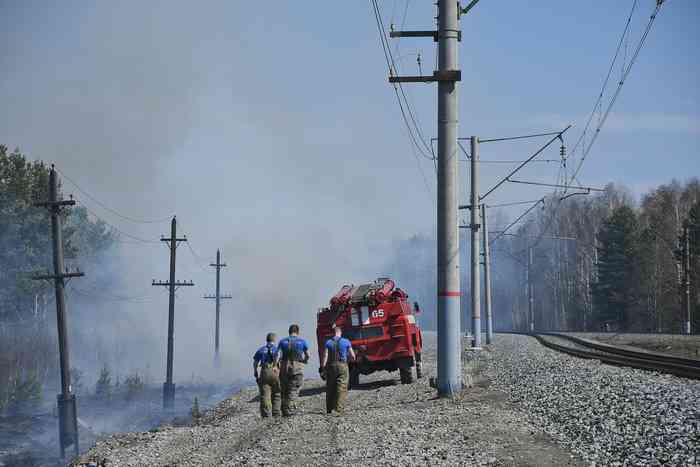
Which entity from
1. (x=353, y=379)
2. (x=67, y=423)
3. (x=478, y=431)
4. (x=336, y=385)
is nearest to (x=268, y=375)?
(x=336, y=385)

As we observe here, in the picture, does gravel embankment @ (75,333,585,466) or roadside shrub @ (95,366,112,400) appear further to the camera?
roadside shrub @ (95,366,112,400)

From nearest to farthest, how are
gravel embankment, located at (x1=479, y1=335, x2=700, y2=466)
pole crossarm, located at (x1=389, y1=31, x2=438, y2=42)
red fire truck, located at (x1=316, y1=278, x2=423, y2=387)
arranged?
gravel embankment, located at (x1=479, y1=335, x2=700, y2=466) < pole crossarm, located at (x1=389, y1=31, x2=438, y2=42) < red fire truck, located at (x1=316, y1=278, x2=423, y2=387)

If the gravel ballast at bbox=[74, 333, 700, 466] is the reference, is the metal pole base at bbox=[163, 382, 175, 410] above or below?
below

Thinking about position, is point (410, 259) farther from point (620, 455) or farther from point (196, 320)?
point (620, 455)

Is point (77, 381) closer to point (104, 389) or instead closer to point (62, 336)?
point (104, 389)

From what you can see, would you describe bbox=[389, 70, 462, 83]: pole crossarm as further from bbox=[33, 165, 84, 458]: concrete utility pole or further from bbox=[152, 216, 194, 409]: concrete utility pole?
bbox=[152, 216, 194, 409]: concrete utility pole

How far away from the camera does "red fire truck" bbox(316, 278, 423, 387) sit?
2402 cm

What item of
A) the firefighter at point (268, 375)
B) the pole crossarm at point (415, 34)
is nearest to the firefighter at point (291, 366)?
the firefighter at point (268, 375)

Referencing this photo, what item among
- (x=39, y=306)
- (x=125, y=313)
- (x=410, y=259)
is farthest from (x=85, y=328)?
(x=410, y=259)

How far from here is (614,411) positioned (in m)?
14.1

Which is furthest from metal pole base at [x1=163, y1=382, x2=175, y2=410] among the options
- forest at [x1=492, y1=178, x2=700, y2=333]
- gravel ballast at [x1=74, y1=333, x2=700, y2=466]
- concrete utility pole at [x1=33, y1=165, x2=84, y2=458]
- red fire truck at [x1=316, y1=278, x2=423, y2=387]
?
forest at [x1=492, y1=178, x2=700, y2=333]

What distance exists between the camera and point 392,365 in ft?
79.3

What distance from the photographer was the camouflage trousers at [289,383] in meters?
18.0

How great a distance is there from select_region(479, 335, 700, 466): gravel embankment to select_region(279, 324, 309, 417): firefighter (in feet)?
14.5
